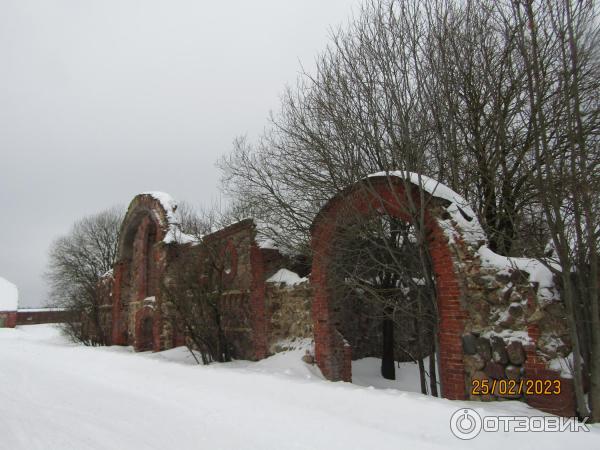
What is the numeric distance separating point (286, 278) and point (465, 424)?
6.51 m

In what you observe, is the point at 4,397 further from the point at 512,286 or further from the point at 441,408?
the point at 512,286

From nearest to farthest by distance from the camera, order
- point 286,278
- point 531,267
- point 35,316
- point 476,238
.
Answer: point 531,267 < point 476,238 < point 286,278 < point 35,316

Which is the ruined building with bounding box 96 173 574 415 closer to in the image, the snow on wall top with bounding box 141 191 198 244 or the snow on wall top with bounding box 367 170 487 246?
the snow on wall top with bounding box 367 170 487 246

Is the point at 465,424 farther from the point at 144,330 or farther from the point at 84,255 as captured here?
the point at 84,255

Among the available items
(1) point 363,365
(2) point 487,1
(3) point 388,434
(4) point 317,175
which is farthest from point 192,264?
(2) point 487,1

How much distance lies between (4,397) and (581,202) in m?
8.95

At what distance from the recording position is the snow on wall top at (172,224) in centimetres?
1631

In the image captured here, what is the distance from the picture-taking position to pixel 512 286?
19.4ft

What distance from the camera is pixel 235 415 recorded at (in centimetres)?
555

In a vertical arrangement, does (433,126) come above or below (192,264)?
above

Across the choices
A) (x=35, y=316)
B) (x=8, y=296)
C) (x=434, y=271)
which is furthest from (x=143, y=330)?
(x=35, y=316)

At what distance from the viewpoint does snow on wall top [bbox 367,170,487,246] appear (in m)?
6.33

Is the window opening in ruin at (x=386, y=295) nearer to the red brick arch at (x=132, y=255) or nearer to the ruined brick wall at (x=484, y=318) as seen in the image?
the ruined brick wall at (x=484, y=318)

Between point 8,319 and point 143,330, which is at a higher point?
point 143,330
